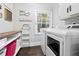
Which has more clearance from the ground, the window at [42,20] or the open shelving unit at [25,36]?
the window at [42,20]

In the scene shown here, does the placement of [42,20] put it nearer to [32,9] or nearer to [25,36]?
[32,9]

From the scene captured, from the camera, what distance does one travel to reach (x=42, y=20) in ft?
15.8

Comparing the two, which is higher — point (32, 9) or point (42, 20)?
point (32, 9)

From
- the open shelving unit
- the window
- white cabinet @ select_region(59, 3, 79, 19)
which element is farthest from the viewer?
the window

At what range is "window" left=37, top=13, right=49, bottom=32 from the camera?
4.77 meters

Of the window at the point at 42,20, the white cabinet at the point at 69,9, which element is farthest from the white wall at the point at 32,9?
the white cabinet at the point at 69,9

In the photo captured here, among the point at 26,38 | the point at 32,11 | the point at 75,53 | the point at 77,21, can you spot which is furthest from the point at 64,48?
the point at 32,11

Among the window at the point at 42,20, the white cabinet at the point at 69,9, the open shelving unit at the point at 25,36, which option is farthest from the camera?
the window at the point at 42,20

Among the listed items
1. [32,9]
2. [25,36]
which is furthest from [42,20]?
[25,36]

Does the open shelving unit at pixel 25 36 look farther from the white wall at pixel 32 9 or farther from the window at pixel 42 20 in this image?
the window at pixel 42 20

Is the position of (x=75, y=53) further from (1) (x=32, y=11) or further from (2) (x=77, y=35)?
(1) (x=32, y=11)

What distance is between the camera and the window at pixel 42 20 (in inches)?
188

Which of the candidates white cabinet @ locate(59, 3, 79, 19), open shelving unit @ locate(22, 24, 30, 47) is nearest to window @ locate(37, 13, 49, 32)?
open shelving unit @ locate(22, 24, 30, 47)

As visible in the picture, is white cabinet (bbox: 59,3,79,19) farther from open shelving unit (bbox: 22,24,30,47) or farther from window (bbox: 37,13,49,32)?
window (bbox: 37,13,49,32)
